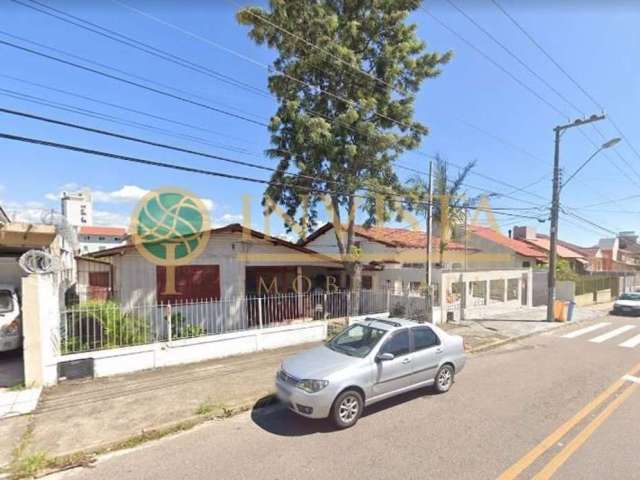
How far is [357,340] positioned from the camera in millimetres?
6605

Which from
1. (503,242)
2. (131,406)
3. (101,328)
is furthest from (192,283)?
(503,242)

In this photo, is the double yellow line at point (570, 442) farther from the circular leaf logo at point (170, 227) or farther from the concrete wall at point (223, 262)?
the circular leaf logo at point (170, 227)

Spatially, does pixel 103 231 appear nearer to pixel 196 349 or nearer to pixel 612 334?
pixel 196 349

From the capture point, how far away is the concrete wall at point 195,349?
25.3ft

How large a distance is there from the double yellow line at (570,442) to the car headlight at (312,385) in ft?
7.86

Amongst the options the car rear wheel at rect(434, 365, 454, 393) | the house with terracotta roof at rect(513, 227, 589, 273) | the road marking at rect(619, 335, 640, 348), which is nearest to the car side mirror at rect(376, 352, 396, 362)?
the car rear wheel at rect(434, 365, 454, 393)

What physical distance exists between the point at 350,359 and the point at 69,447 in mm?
4057

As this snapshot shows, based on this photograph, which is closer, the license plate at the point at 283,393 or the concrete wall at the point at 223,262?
the license plate at the point at 283,393

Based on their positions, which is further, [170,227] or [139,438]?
[170,227]

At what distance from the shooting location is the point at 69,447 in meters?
4.87

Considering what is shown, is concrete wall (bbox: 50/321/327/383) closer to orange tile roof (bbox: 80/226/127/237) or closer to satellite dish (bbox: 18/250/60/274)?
satellite dish (bbox: 18/250/60/274)

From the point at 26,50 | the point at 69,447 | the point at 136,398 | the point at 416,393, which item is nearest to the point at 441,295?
the point at 416,393

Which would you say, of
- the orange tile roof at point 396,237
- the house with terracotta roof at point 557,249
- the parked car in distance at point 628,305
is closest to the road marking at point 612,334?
the parked car in distance at point 628,305

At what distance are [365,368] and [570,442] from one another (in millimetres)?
2894
